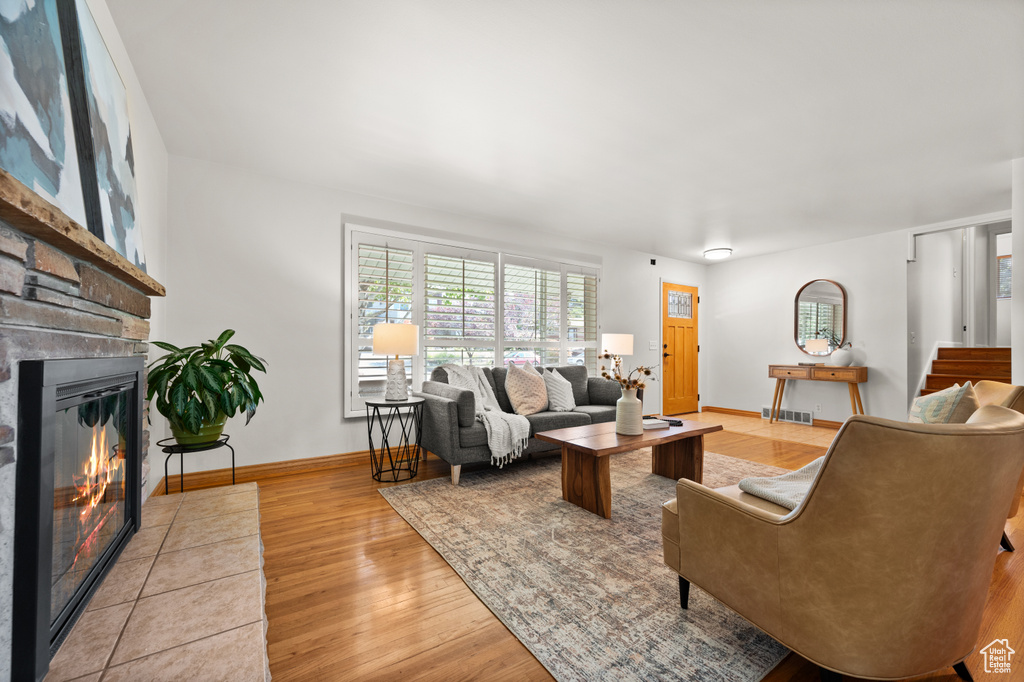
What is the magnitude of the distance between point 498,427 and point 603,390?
169 cm

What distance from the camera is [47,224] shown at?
36.4 inches

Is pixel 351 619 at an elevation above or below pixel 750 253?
below

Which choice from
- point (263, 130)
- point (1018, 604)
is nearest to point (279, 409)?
point (263, 130)

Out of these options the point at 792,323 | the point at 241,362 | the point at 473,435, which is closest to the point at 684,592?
the point at 473,435

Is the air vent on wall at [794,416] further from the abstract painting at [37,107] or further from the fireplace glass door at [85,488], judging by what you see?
the abstract painting at [37,107]

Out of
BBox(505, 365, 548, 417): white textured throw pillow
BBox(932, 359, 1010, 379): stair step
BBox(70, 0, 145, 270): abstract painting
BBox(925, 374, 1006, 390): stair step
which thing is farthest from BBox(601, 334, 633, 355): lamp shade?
BBox(70, 0, 145, 270): abstract painting

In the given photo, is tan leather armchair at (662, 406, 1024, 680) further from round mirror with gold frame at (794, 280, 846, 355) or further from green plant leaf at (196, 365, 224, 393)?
round mirror with gold frame at (794, 280, 846, 355)

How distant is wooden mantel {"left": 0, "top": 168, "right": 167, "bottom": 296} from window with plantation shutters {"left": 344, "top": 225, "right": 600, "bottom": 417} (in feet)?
8.78

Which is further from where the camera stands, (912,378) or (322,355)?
(912,378)

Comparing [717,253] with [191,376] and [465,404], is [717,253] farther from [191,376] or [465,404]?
[191,376]

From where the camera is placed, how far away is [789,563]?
1.28 metres

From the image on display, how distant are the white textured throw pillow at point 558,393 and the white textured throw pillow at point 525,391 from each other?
0.09m

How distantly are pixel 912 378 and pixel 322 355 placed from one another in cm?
659

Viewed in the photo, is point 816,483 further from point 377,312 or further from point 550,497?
point 377,312
